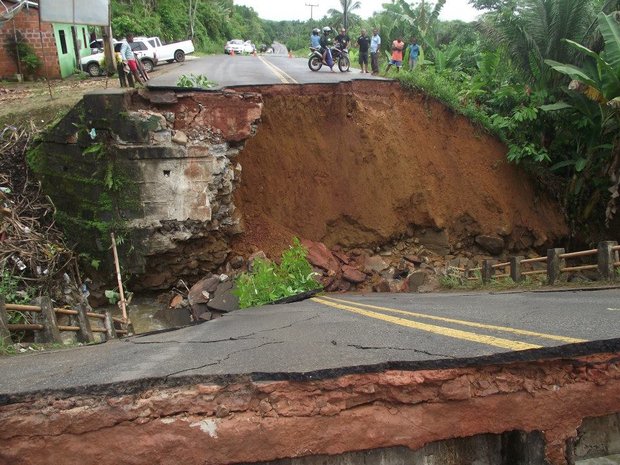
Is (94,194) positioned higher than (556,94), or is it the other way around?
(556,94)

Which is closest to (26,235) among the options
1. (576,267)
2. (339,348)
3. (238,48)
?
(339,348)

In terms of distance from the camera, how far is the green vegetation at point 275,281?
29.0 feet

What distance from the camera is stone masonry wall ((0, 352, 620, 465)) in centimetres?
256

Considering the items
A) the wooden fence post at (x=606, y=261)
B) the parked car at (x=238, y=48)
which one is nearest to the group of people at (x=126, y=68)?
the wooden fence post at (x=606, y=261)

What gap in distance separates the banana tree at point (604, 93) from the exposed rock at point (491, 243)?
275 cm

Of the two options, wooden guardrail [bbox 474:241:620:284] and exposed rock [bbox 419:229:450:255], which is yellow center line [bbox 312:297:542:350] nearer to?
wooden guardrail [bbox 474:241:620:284]

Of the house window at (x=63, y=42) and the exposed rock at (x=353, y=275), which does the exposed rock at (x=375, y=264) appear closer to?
the exposed rock at (x=353, y=275)

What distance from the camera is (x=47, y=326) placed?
597 cm

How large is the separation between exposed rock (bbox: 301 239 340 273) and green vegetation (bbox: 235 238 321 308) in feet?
4.85

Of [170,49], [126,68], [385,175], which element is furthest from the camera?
[170,49]

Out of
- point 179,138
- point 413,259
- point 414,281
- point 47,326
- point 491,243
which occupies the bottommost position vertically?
point 414,281

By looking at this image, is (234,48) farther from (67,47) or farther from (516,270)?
(516,270)

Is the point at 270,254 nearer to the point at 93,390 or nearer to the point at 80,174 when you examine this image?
the point at 80,174

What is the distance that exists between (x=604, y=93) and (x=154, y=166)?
9.62 meters
